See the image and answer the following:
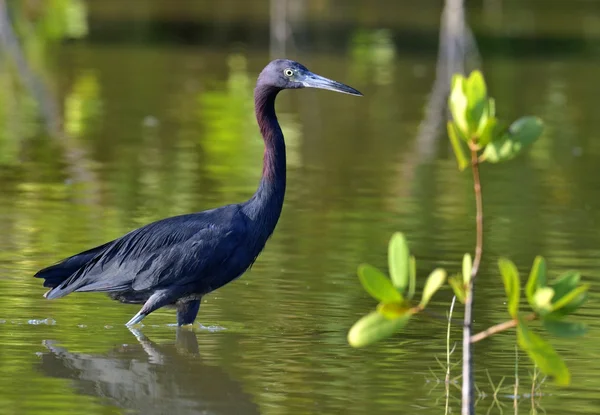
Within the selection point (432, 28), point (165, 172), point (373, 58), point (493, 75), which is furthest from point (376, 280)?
point (432, 28)

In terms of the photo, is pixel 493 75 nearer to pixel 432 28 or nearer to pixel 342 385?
pixel 432 28

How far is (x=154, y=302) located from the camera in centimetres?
821

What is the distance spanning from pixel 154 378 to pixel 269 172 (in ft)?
6.25

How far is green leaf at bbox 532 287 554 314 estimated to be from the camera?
525 cm

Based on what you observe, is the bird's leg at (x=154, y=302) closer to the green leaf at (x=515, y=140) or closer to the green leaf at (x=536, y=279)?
the green leaf at (x=515, y=140)

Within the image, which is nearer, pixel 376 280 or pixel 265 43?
pixel 376 280

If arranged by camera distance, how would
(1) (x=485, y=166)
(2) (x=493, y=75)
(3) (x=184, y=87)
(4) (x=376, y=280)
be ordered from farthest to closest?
(2) (x=493, y=75) < (3) (x=184, y=87) < (1) (x=485, y=166) < (4) (x=376, y=280)

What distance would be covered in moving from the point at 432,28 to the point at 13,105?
15.0m

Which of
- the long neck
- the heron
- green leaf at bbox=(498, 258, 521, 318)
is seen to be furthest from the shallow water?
green leaf at bbox=(498, 258, 521, 318)

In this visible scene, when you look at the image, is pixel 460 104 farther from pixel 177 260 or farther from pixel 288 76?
pixel 288 76

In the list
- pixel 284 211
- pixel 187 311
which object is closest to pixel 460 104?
pixel 187 311

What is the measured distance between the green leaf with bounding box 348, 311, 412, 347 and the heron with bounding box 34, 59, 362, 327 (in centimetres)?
297

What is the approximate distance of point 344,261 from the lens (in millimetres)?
10398

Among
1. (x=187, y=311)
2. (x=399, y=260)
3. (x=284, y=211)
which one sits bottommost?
(x=284, y=211)
